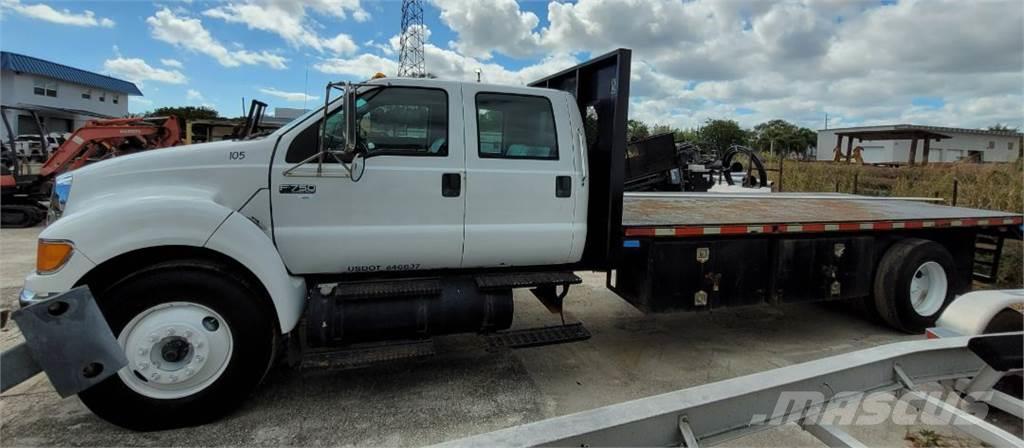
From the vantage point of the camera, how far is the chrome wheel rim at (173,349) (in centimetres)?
314

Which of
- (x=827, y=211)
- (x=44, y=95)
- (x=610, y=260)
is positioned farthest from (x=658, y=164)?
(x=44, y=95)

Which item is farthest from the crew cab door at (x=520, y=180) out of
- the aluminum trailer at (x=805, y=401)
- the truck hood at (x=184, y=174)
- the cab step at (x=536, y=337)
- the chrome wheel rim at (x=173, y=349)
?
the aluminum trailer at (x=805, y=401)

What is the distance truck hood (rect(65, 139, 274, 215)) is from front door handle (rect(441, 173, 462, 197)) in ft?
3.68

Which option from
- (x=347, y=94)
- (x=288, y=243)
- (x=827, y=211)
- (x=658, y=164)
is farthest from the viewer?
(x=658, y=164)

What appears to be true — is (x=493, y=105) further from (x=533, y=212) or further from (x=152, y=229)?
(x=152, y=229)

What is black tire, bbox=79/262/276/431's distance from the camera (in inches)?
122

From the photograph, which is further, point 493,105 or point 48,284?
point 493,105

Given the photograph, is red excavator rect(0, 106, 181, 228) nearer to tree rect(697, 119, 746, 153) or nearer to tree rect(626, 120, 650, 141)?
tree rect(626, 120, 650, 141)

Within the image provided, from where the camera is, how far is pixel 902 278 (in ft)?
17.1

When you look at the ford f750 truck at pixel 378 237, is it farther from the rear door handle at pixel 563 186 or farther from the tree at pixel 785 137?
the tree at pixel 785 137

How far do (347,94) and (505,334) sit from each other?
195cm

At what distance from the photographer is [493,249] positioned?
3.95m

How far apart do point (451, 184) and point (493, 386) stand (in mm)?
1496

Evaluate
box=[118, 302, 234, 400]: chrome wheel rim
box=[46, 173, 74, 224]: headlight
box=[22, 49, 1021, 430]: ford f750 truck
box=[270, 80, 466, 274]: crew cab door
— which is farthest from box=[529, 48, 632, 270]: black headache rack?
box=[46, 173, 74, 224]: headlight
